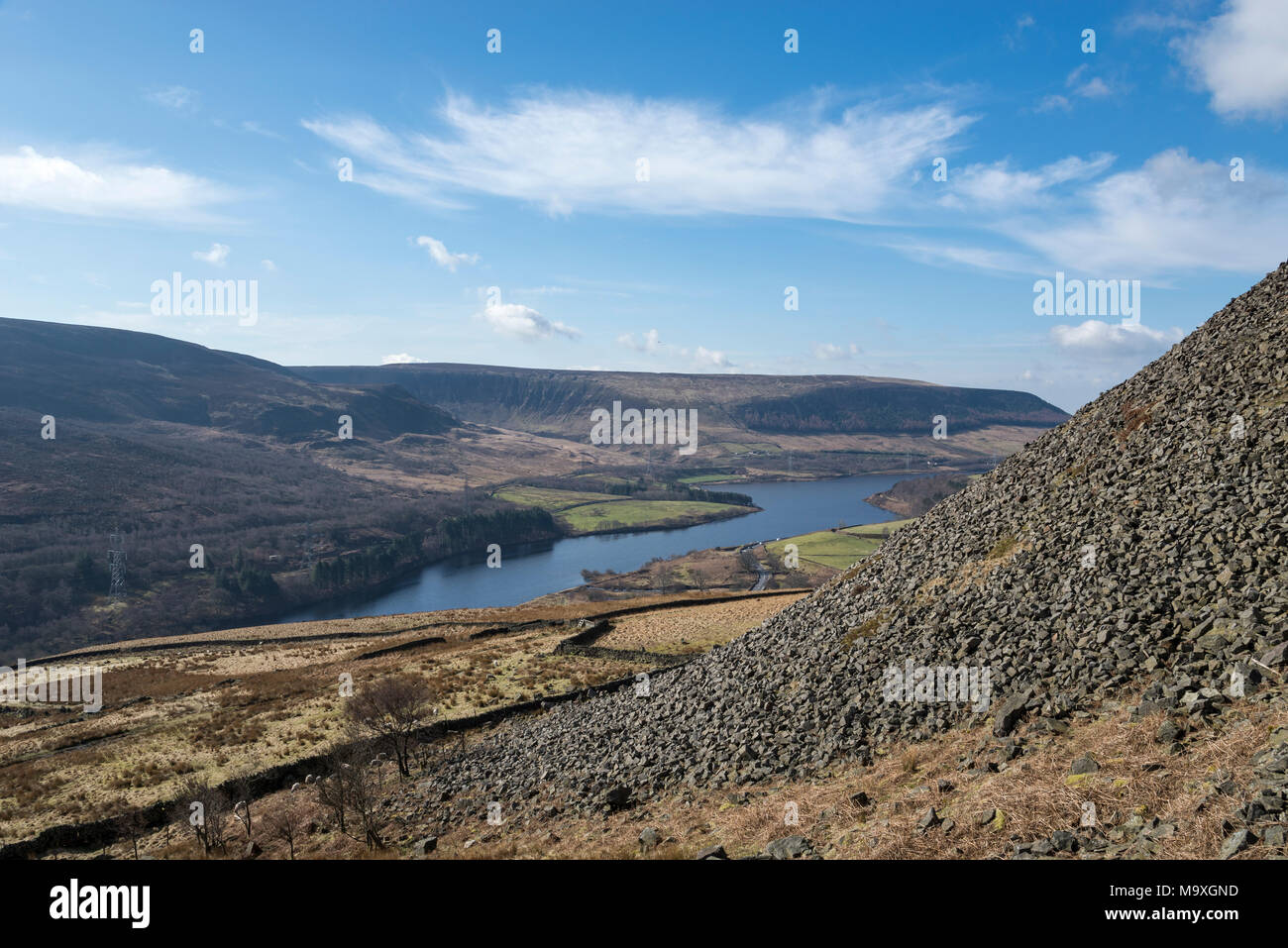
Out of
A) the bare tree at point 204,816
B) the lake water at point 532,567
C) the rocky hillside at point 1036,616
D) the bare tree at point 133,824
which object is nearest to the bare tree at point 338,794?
the rocky hillside at point 1036,616

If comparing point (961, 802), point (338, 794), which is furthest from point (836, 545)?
point (961, 802)

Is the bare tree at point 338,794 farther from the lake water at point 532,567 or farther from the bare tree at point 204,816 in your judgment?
the lake water at point 532,567

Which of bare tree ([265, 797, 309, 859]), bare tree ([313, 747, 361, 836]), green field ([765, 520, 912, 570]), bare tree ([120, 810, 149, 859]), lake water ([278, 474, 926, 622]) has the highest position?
bare tree ([313, 747, 361, 836])

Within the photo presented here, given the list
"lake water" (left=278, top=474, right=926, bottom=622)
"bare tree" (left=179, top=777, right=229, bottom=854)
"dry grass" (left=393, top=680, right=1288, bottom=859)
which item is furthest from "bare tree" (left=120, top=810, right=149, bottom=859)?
"lake water" (left=278, top=474, right=926, bottom=622)

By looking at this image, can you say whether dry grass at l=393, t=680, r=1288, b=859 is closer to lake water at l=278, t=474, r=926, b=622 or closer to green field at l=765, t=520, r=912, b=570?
lake water at l=278, t=474, r=926, b=622
